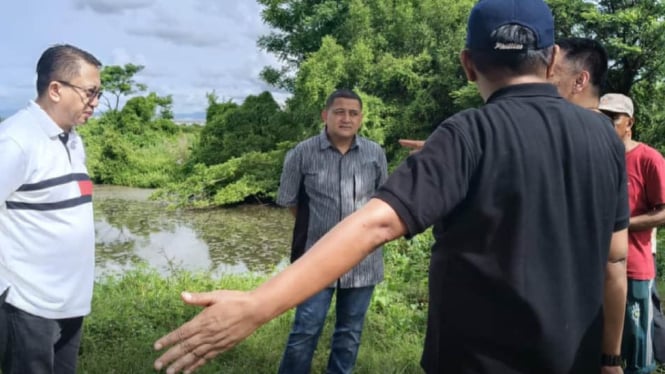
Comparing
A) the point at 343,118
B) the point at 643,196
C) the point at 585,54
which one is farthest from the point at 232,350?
the point at 585,54

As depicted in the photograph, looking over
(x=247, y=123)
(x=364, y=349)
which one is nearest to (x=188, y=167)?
(x=247, y=123)

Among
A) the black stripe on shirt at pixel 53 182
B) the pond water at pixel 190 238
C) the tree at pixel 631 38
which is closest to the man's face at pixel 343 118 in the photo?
the black stripe on shirt at pixel 53 182

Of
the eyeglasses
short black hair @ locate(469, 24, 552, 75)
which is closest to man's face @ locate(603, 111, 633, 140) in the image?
short black hair @ locate(469, 24, 552, 75)

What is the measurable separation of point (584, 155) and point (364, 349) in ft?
11.1

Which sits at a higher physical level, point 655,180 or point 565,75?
point 565,75

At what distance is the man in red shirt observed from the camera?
8.17 ft

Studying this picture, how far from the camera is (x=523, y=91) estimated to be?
4.42 ft

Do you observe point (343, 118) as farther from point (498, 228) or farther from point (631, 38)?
point (631, 38)

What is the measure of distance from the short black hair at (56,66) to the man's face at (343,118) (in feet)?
4.99

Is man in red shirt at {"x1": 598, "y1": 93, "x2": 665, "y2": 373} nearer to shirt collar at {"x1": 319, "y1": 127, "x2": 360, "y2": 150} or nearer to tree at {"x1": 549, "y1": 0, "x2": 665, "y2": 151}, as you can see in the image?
shirt collar at {"x1": 319, "y1": 127, "x2": 360, "y2": 150}

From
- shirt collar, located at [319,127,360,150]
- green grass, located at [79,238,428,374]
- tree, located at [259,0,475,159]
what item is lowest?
green grass, located at [79,238,428,374]

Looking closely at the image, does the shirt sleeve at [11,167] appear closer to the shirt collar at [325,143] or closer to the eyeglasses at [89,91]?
the eyeglasses at [89,91]

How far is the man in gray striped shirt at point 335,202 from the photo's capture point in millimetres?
3393

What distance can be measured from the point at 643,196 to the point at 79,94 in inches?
102
